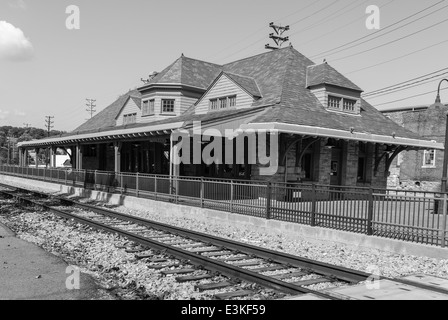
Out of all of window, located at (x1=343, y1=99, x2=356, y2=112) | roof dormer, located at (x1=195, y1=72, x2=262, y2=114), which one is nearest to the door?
window, located at (x1=343, y1=99, x2=356, y2=112)

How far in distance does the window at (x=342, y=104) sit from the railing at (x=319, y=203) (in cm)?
933

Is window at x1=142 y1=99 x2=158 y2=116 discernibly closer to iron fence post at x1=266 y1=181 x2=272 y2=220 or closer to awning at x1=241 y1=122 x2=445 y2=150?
awning at x1=241 y1=122 x2=445 y2=150

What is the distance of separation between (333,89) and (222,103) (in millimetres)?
6447

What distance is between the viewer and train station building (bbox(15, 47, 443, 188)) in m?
17.5

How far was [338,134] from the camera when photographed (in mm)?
17969

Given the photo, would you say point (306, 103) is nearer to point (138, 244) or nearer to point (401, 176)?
point (138, 244)

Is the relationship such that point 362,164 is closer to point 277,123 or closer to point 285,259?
point 277,123

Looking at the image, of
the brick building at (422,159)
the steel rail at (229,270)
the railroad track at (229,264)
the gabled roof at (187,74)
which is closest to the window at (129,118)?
the gabled roof at (187,74)

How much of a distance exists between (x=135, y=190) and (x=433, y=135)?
2664 centimetres

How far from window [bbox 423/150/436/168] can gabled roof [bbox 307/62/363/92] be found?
550 inches

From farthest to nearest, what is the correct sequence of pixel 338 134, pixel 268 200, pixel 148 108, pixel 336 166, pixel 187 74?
pixel 187 74 → pixel 148 108 → pixel 336 166 → pixel 338 134 → pixel 268 200

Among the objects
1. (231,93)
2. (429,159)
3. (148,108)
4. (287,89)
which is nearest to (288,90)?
(287,89)
